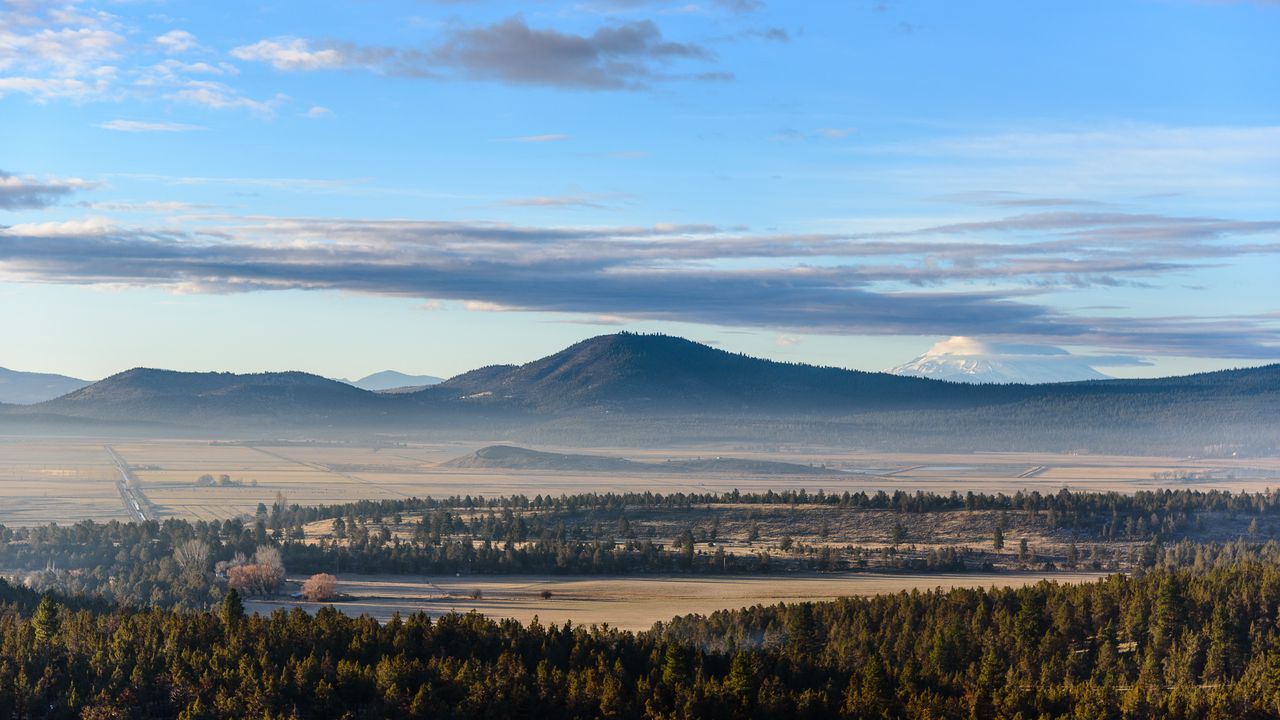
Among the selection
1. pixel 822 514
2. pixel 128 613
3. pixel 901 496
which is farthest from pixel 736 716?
pixel 901 496

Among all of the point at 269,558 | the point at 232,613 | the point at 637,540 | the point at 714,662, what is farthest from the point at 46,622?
the point at 637,540

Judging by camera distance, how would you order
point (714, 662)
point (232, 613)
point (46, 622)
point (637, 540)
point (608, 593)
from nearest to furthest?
point (714, 662) → point (46, 622) → point (232, 613) → point (608, 593) → point (637, 540)

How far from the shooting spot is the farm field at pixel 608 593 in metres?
86.9

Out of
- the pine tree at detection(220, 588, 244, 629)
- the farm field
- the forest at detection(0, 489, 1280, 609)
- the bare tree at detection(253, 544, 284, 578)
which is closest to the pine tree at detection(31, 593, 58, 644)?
the pine tree at detection(220, 588, 244, 629)

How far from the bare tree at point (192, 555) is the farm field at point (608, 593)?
254 inches

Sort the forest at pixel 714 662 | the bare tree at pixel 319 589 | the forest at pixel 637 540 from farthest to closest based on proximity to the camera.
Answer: the forest at pixel 637 540 → the bare tree at pixel 319 589 → the forest at pixel 714 662

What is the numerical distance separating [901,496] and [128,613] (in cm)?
9619

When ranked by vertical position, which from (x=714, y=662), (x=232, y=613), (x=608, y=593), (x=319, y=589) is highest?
(x=232, y=613)

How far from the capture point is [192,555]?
10688cm

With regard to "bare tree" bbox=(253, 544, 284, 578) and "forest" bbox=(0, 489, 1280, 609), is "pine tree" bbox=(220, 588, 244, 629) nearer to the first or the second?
"forest" bbox=(0, 489, 1280, 609)

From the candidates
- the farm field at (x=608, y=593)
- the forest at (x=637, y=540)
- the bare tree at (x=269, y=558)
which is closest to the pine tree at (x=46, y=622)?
the farm field at (x=608, y=593)

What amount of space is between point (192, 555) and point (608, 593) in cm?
2963

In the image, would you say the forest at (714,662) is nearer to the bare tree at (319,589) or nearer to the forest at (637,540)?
the bare tree at (319,589)

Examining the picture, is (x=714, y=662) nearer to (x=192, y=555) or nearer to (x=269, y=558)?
(x=269, y=558)
